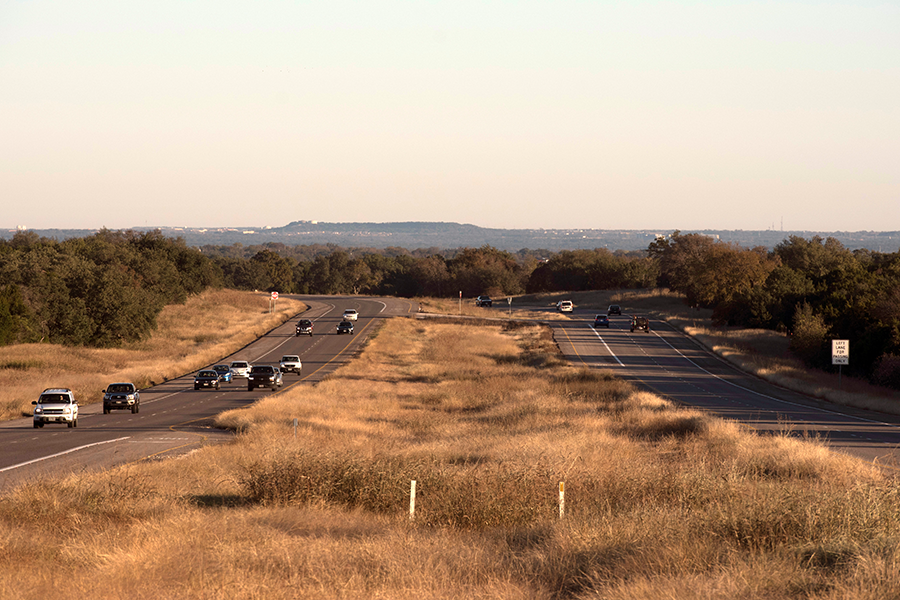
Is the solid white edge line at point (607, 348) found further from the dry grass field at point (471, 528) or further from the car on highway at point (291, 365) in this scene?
the dry grass field at point (471, 528)

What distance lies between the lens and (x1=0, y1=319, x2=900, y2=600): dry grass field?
8.57 metres

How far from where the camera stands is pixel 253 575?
8.95 m

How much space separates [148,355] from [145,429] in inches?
1623

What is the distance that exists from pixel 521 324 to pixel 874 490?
272ft

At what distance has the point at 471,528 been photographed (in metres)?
12.7

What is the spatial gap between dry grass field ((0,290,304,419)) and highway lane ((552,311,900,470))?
3247cm

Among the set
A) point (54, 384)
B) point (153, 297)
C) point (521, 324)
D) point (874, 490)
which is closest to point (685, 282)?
point (521, 324)

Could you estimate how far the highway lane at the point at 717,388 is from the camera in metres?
31.0

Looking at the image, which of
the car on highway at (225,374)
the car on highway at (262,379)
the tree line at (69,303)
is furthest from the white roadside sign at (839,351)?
the tree line at (69,303)

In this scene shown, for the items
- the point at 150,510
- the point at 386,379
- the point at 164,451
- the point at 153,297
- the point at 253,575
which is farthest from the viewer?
the point at 153,297

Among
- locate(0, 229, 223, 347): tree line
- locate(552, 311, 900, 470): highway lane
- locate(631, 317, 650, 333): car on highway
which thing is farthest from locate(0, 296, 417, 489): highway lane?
locate(631, 317, 650, 333): car on highway

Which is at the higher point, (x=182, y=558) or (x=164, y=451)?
(x=182, y=558)

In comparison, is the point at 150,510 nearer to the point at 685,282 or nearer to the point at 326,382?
the point at 326,382

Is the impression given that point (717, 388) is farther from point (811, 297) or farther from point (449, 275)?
point (449, 275)
